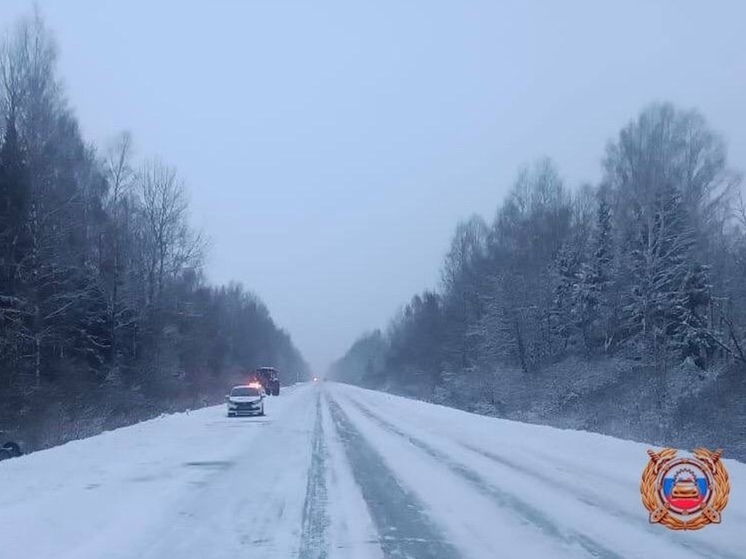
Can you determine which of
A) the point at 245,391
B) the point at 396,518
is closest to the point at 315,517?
the point at 396,518

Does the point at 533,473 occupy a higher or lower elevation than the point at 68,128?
lower

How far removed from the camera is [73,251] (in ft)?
121

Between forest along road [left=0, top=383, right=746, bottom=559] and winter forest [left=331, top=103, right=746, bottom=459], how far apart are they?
7441 millimetres

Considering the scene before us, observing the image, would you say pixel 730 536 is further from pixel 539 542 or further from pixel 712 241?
pixel 712 241

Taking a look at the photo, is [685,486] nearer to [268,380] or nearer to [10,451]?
[10,451]

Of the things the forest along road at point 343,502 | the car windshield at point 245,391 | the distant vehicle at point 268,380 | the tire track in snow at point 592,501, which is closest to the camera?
the tire track in snow at point 592,501

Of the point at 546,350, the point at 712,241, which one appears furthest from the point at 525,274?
the point at 712,241

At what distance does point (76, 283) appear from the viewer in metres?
37.9

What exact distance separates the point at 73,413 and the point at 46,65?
14523 millimetres

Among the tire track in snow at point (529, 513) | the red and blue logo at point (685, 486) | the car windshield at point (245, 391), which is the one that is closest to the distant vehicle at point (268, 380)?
the car windshield at point (245, 391)

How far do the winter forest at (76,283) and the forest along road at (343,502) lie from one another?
793cm

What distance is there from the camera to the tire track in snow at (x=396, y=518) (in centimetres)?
873

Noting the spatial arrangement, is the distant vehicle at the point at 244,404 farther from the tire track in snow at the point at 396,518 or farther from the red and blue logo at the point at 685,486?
the red and blue logo at the point at 685,486

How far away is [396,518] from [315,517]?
42.1 inches
